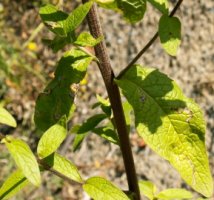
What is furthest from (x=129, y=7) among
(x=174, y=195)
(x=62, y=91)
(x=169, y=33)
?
(x=174, y=195)

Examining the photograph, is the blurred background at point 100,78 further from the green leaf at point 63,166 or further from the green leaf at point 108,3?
the green leaf at point 108,3

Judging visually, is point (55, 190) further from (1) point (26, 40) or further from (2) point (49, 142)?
(2) point (49, 142)

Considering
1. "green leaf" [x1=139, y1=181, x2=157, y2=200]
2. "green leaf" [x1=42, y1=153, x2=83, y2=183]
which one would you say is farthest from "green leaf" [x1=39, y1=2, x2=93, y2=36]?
"green leaf" [x1=139, y1=181, x2=157, y2=200]

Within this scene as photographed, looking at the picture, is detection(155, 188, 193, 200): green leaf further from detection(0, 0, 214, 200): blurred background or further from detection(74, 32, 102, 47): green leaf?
detection(0, 0, 214, 200): blurred background

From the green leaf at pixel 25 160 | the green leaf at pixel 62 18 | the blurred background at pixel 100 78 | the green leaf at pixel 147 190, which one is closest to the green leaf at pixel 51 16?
the green leaf at pixel 62 18

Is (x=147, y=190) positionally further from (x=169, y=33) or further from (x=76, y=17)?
(x=76, y=17)

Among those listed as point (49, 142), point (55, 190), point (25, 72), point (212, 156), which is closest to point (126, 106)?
point (49, 142)
